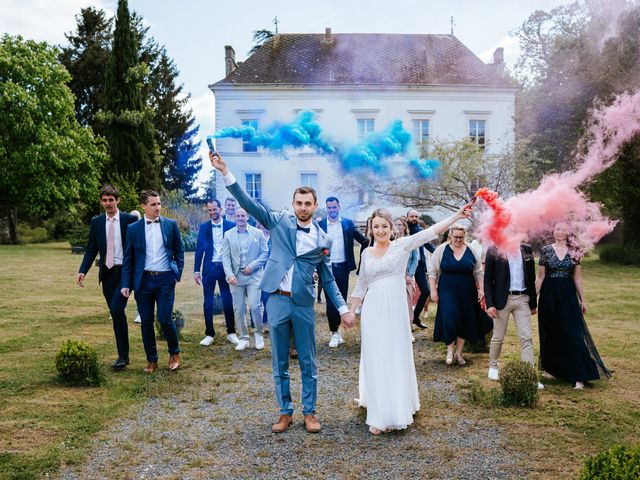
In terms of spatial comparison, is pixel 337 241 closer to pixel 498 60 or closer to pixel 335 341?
pixel 335 341

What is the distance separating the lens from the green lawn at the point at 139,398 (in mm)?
5371

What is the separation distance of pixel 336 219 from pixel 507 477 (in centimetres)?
633

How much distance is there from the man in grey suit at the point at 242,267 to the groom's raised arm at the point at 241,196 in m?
3.81

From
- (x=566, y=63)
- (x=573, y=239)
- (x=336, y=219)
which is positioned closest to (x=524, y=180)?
(x=566, y=63)

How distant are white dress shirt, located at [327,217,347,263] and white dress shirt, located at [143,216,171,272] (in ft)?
10.4

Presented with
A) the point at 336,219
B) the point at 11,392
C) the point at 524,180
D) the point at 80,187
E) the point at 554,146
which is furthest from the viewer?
the point at 80,187

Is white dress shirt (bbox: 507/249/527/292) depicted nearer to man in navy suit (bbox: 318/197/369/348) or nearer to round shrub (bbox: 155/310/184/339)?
man in navy suit (bbox: 318/197/369/348)

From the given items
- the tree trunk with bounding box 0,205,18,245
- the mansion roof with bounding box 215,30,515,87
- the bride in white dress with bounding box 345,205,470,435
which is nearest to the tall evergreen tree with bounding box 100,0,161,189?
the mansion roof with bounding box 215,30,515,87

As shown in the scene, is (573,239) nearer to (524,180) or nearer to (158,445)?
(158,445)

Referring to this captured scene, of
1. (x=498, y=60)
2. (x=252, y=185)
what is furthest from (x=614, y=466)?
(x=498, y=60)

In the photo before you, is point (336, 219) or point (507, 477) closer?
point (507, 477)

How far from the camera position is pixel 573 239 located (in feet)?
25.0

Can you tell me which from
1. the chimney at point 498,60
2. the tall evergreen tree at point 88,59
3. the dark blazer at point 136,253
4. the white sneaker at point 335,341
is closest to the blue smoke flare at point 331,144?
the white sneaker at point 335,341

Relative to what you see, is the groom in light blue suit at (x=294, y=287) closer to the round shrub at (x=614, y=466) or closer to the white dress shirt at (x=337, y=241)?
the round shrub at (x=614, y=466)
